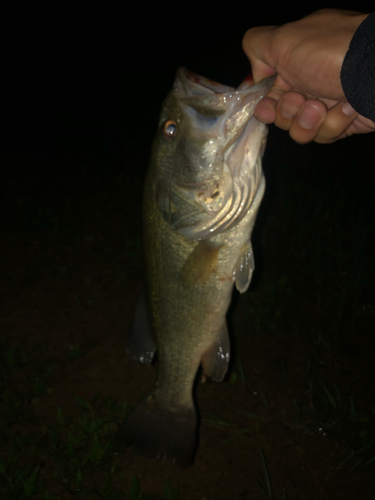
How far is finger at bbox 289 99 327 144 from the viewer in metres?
1.82

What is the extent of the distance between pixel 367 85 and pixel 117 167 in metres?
5.60

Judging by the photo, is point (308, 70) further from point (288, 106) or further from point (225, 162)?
point (225, 162)

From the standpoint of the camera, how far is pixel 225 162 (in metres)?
1.63

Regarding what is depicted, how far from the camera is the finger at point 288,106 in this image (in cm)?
181

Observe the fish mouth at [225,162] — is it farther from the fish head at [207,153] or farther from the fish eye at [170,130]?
the fish eye at [170,130]

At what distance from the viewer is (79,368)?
3.31m

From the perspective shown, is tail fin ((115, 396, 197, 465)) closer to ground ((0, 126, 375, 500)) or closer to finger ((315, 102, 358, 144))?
ground ((0, 126, 375, 500))

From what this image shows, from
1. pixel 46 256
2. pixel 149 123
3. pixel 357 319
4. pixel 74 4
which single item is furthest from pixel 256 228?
pixel 74 4

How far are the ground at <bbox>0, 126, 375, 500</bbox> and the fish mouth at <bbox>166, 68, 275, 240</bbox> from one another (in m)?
1.82

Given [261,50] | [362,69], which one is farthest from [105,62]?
[362,69]

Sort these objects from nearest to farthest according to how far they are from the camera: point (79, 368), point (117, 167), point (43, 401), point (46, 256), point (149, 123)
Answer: point (43, 401), point (79, 368), point (46, 256), point (117, 167), point (149, 123)

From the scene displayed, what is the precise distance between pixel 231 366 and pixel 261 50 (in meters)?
2.41

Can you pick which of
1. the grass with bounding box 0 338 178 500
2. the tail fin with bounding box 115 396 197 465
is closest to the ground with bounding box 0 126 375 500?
the grass with bounding box 0 338 178 500

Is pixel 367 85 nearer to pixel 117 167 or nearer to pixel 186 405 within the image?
pixel 186 405
